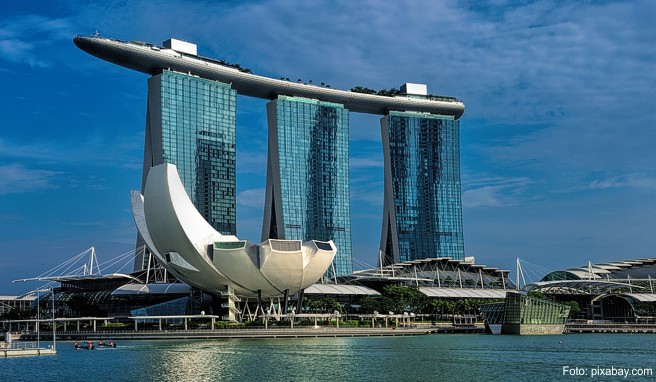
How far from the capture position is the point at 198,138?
5659 inches

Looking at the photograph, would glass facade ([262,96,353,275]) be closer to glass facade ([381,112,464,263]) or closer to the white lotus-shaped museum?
glass facade ([381,112,464,263])

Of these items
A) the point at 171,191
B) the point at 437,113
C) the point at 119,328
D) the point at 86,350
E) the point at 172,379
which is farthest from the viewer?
the point at 437,113

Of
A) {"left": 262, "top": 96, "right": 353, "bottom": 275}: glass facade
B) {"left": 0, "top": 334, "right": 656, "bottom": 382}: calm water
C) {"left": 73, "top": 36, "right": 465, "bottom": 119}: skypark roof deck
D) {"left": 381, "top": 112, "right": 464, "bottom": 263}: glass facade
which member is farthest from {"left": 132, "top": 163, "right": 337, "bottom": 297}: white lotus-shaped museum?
{"left": 381, "top": 112, "right": 464, "bottom": 263}: glass facade

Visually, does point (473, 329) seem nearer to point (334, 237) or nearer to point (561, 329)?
point (561, 329)

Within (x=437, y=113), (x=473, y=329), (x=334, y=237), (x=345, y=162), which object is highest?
(x=437, y=113)

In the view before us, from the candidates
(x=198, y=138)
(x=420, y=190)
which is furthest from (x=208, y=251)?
(x=420, y=190)

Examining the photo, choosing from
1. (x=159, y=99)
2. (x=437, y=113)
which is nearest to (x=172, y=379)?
(x=159, y=99)

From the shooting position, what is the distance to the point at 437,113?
174625 millimetres

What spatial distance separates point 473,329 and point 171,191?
46.2 meters

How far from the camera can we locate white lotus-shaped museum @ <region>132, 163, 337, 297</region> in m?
98.1

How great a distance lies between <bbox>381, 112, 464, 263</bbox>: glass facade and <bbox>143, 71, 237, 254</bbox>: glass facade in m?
35.7

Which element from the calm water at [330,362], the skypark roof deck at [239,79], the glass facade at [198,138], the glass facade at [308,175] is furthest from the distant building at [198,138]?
the calm water at [330,362]

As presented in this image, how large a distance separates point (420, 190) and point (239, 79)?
44.4 m

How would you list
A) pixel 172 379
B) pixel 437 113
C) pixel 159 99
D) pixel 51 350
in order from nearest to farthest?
1. pixel 172 379
2. pixel 51 350
3. pixel 159 99
4. pixel 437 113
